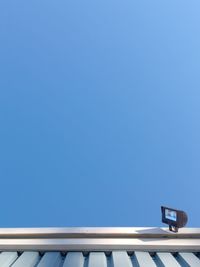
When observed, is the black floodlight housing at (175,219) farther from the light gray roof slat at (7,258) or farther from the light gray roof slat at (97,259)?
the light gray roof slat at (7,258)

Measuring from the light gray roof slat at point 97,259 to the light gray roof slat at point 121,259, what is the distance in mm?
54

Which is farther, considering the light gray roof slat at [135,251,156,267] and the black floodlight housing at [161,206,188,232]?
the black floodlight housing at [161,206,188,232]

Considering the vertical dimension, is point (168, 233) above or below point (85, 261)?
Result: above

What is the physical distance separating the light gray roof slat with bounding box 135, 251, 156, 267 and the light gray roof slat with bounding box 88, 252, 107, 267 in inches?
7.3

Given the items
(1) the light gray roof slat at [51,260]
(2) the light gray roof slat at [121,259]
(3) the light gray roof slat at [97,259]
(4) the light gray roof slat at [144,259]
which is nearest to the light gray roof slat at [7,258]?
(1) the light gray roof slat at [51,260]

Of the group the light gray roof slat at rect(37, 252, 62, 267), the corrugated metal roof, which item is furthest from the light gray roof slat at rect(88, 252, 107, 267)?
the light gray roof slat at rect(37, 252, 62, 267)

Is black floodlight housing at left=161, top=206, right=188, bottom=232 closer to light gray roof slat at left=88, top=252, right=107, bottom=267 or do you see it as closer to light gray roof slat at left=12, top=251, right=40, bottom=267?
light gray roof slat at left=88, top=252, right=107, bottom=267

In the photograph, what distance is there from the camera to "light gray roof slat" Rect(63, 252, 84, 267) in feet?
5.23

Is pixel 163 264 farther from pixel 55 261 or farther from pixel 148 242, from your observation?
pixel 55 261

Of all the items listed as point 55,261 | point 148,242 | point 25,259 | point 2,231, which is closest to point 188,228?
point 148,242

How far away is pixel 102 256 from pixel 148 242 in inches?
13.0

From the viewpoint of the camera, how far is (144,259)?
1666 mm

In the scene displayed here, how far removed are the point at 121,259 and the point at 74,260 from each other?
25 cm

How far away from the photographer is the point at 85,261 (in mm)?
1661
